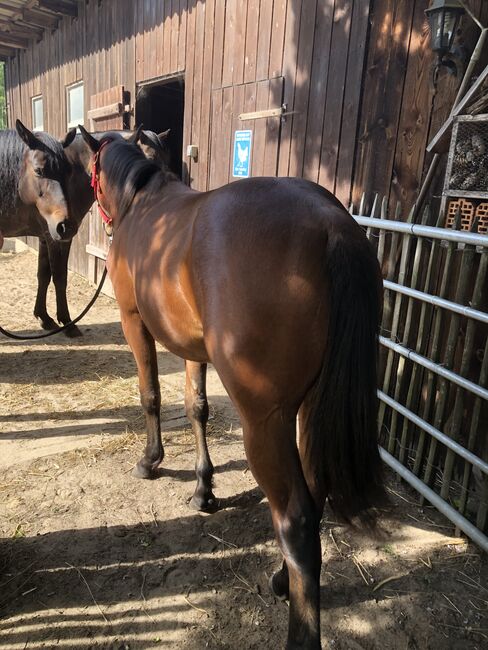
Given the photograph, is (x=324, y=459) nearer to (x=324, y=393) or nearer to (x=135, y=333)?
(x=324, y=393)

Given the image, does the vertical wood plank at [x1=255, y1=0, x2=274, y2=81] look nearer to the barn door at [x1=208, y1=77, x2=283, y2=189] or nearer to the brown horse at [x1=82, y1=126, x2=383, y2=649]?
the barn door at [x1=208, y1=77, x2=283, y2=189]

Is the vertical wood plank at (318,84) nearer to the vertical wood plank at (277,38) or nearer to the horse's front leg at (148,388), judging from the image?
the vertical wood plank at (277,38)

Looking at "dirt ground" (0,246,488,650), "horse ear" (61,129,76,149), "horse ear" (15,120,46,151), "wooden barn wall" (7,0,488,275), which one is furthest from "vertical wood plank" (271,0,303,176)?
"dirt ground" (0,246,488,650)

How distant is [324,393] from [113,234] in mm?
1935

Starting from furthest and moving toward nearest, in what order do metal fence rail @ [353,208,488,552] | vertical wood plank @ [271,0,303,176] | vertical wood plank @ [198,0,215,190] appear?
vertical wood plank @ [198,0,215,190] → vertical wood plank @ [271,0,303,176] → metal fence rail @ [353,208,488,552]

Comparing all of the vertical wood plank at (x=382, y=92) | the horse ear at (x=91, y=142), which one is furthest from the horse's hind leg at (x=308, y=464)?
the horse ear at (x=91, y=142)

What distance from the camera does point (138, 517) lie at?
2.44m

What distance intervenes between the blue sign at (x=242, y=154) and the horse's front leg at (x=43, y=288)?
2.47m

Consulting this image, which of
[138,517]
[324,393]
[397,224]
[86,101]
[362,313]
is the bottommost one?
[138,517]

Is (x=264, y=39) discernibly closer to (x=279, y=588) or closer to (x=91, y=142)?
(x=91, y=142)

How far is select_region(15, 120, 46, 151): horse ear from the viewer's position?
4.18 meters

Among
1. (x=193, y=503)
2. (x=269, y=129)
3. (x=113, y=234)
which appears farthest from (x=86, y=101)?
(x=193, y=503)

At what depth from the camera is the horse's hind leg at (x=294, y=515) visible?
155 centimetres

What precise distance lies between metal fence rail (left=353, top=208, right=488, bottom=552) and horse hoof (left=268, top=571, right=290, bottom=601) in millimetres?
970
